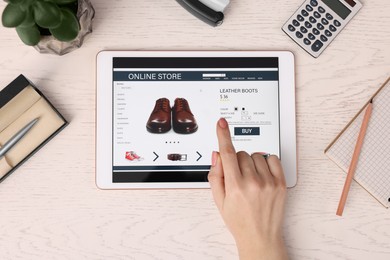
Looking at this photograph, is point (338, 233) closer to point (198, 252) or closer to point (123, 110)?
point (198, 252)

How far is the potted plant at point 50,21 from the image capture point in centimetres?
55

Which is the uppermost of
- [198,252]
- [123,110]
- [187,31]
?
[187,31]

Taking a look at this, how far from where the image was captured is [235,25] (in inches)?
28.9

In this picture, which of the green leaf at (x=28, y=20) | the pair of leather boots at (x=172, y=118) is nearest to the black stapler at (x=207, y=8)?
the pair of leather boots at (x=172, y=118)

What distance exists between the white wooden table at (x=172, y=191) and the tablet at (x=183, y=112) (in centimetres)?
2

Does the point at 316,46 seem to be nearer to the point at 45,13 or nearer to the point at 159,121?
the point at 159,121

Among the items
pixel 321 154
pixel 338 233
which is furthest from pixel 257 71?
pixel 338 233

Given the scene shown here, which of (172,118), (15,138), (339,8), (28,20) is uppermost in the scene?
(339,8)

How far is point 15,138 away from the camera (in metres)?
0.69

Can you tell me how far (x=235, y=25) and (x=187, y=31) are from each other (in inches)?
3.2

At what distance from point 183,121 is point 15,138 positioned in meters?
0.27

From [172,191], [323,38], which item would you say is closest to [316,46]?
[323,38]

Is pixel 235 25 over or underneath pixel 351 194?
over

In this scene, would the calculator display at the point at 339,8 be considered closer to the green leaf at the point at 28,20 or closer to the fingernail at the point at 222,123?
the fingernail at the point at 222,123
